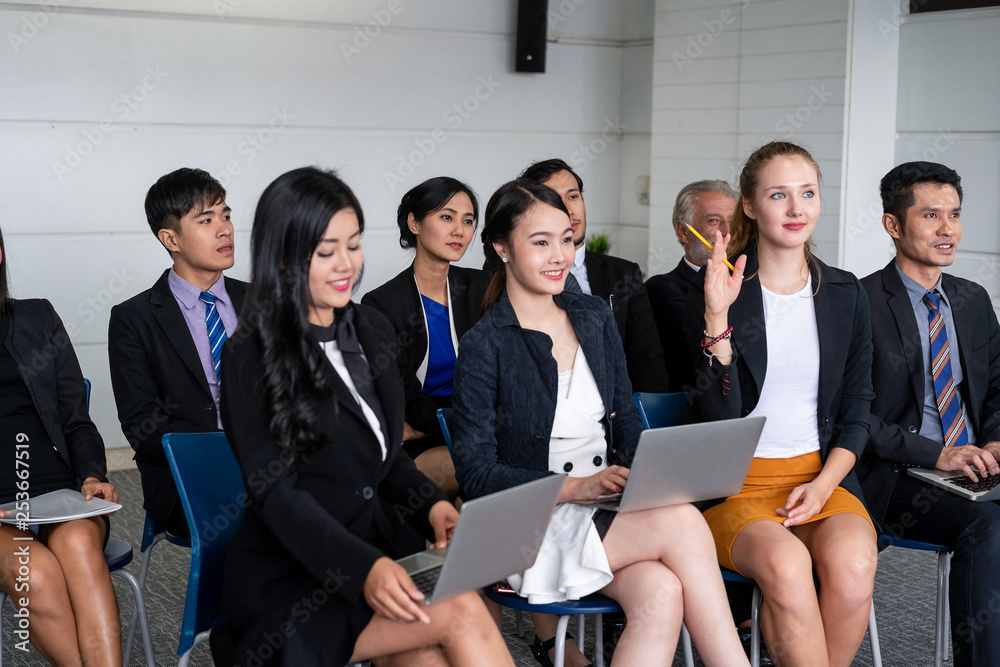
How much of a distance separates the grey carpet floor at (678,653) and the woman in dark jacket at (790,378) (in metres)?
0.67

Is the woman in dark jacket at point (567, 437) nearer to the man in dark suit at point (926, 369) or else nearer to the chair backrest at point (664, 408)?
the chair backrest at point (664, 408)

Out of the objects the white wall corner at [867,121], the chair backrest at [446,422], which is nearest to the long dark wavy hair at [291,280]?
the chair backrest at [446,422]

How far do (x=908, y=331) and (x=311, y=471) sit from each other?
173 centimetres

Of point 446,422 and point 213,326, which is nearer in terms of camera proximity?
point 446,422

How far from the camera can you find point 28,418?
101 inches

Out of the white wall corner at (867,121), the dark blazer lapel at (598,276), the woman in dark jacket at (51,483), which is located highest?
the white wall corner at (867,121)

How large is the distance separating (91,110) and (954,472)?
416 cm

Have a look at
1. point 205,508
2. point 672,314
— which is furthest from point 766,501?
point 205,508

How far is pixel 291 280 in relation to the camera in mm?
1879

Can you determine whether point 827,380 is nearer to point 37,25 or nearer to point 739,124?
point 739,124

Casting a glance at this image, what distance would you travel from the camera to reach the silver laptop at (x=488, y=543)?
160cm

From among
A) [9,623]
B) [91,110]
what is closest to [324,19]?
[91,110]

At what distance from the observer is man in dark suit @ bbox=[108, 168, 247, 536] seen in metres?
2.65

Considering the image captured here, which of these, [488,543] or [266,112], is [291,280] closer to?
[488,543]
